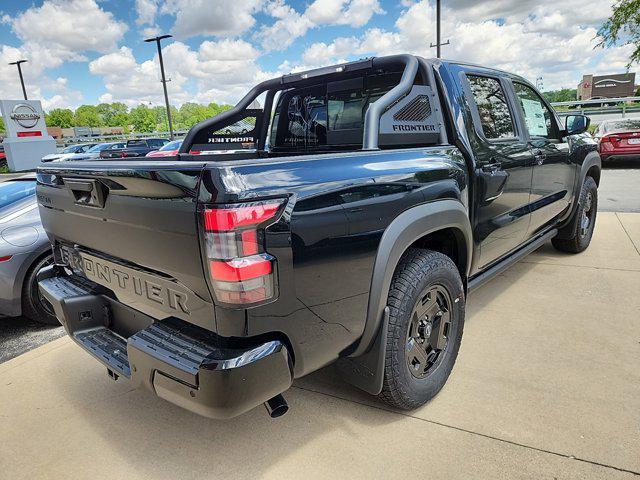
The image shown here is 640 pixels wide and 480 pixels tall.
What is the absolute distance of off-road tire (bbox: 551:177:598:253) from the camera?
4.71m

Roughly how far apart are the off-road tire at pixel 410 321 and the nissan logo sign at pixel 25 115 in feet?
92.3

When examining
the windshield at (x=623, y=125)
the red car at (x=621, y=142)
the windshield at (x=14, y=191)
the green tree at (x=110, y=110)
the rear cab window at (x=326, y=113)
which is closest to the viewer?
the rear cab window at (x=326, y=113)

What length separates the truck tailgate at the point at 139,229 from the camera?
1654 millimetres

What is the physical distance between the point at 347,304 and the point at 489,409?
1089 millimetres

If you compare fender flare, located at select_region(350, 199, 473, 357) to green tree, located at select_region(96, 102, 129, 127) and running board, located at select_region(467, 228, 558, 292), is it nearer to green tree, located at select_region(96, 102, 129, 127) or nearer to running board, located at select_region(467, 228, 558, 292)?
running board, located at select_region(467, 228, 558, 292)

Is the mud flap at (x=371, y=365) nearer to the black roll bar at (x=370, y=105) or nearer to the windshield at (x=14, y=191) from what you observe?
the black roll bar at (x=370, y=105)

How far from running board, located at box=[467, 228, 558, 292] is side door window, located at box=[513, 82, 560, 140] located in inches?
34.7

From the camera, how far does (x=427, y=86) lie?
2.73 meters

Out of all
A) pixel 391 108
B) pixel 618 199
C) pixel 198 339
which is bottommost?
pixel 618 199

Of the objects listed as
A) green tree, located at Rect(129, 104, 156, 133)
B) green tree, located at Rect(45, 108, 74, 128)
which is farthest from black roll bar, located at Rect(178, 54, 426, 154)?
green tree, located at Rect(45, 108, 74, 128)

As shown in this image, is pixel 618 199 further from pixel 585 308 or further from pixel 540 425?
pixel 540 425

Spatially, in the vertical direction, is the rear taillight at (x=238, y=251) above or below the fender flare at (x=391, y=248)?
above

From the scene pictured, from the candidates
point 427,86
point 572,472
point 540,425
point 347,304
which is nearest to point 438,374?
point 540,425

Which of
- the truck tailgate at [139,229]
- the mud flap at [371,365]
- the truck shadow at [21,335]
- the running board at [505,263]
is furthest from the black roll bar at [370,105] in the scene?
the truck shadow at [21,335]
